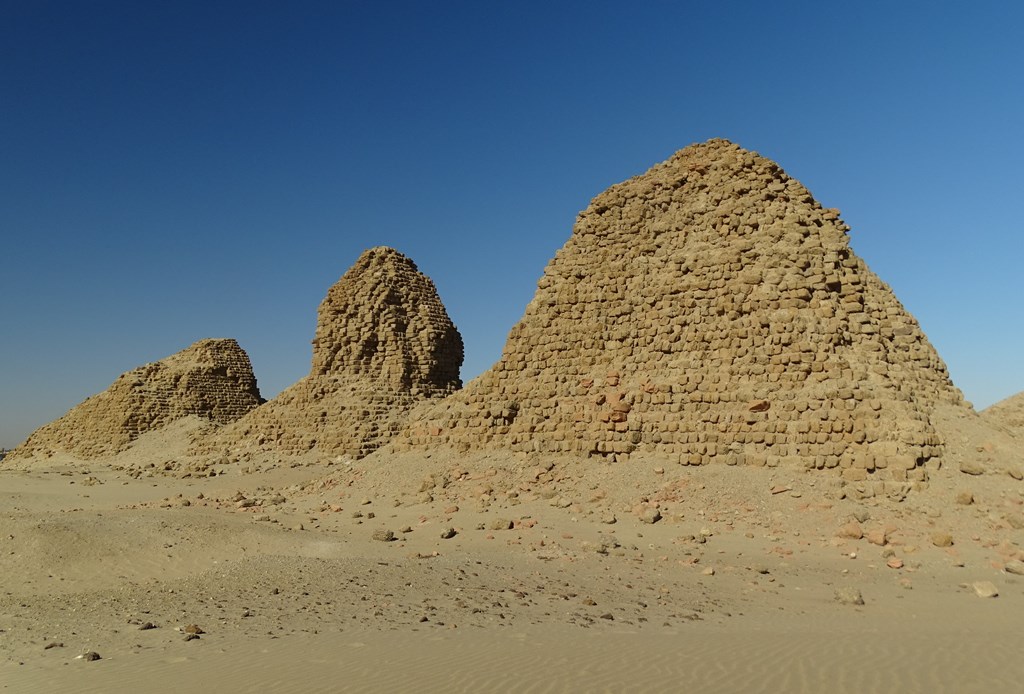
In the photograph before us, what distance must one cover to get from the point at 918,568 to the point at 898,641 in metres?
3.45

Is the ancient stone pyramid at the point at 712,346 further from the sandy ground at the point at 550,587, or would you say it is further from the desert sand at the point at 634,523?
the sandy ground at the point at 550,587

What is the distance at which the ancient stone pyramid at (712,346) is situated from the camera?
12.6m

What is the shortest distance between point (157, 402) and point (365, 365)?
16129mm

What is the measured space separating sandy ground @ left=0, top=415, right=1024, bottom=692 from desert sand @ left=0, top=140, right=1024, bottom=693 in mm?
45

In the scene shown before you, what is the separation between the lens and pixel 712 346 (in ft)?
47.1

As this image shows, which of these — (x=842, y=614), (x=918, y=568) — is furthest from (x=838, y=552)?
(x=842, y=614)

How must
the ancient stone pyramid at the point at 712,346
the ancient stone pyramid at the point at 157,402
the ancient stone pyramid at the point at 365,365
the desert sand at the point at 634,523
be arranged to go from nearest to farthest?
the desert sand at the point at 634,523, the ancient stone pyramid at the point at 712,346, the ancient stone pyramid at the point at 365,365, the ancient stone pyramid at the point at 157,402

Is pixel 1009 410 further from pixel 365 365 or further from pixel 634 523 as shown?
pixel 365 365

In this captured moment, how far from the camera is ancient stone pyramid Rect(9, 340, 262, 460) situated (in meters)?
36.0

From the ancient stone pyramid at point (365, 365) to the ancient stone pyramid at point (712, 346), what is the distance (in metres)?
7.86

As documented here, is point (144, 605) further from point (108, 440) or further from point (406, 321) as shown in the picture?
point (108, 440)

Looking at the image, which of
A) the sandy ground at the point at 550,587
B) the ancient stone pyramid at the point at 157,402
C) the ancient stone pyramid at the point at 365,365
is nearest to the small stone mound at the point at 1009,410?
the sandy ground at the point at 550,587

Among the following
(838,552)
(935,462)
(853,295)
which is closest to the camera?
(838,552)

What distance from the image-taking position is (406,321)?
28.0 m
